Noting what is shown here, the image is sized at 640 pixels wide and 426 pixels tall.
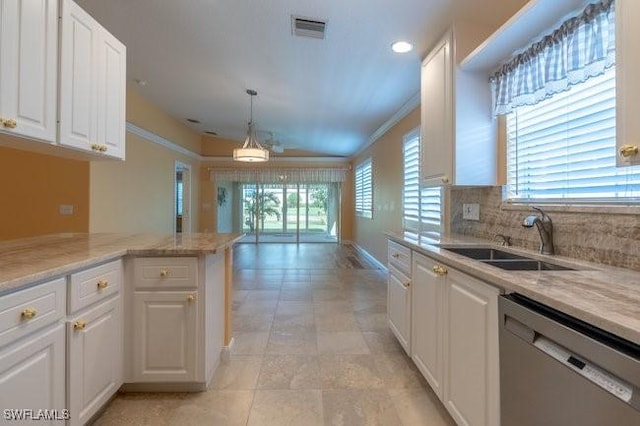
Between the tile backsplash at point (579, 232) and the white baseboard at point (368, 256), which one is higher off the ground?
the tile backsplash at point (579, 232)

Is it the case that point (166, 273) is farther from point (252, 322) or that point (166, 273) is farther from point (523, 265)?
point (523, 265)

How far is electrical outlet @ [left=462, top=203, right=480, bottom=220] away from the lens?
2.64m

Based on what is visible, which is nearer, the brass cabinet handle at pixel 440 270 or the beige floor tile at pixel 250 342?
the brass cabinet handle at pixel 440 270

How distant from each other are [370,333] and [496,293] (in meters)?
1.91

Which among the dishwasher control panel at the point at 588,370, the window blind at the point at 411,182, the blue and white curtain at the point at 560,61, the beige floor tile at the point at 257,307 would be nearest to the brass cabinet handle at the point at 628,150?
the blue and white curtain at the point at 560,61

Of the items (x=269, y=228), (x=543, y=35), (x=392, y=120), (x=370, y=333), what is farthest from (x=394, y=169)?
(x=269, y=228)

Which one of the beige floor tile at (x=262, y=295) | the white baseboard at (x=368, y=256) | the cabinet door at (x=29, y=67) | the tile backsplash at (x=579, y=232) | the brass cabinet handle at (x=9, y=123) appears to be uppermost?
the cabinet door at (x=29, y=67)

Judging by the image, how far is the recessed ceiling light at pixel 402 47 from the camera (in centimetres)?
272

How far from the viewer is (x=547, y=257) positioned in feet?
5.54

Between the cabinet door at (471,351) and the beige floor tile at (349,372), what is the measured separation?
617mm

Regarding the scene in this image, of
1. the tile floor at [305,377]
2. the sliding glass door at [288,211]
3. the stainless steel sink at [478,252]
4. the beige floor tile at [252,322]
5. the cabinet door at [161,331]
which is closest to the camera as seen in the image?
the tile floor at [305,377]

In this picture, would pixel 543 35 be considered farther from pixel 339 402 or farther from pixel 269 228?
pixel 269 228

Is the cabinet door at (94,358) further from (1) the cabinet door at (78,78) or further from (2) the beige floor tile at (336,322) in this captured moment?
(2) the beige floor tile at (336,322)

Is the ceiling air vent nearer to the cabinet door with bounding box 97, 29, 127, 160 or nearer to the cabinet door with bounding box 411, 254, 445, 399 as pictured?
the cabinet door with bounding box 97, 29, 127, 160
